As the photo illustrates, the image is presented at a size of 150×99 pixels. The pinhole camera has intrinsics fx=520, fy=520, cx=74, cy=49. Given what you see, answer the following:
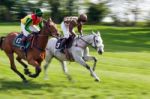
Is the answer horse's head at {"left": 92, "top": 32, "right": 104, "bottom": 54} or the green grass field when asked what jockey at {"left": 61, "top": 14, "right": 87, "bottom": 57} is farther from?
the green grass field

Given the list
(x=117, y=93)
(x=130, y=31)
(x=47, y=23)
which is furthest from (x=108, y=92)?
(x=130, y=31)

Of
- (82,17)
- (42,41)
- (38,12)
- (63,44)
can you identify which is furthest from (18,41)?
(82,17)

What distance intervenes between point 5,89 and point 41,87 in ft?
3.93

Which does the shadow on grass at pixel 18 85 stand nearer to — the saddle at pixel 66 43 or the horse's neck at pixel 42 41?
the horse's neck at pixel 42 41

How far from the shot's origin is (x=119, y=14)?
65.0 m

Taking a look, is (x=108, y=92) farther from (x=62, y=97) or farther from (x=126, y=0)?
(x=126, y=0)

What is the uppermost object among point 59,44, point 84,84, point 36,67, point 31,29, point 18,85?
point 31,29

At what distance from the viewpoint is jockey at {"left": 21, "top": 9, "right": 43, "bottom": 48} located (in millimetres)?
16672

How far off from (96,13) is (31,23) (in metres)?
44.2

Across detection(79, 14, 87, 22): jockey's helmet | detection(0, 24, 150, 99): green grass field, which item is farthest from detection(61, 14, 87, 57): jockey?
detection(0, 24, 150, 99): green grass field

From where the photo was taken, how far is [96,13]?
200 ft

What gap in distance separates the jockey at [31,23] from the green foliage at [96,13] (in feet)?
144

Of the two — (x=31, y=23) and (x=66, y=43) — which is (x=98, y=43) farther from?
(x=31, y=23)

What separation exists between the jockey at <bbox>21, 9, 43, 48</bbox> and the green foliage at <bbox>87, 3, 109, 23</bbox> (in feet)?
144
